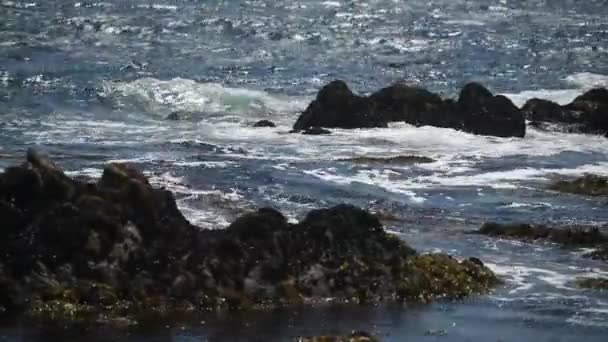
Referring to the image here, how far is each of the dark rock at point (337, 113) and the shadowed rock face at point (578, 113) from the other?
5921 mm

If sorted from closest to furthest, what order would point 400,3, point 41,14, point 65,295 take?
1. point 65,295
2. point 41,14
3. point 400,3

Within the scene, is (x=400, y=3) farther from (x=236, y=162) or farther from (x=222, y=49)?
(x=236, y=162)

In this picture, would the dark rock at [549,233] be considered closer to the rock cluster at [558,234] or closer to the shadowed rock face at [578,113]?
the rock cluster at [558,234]

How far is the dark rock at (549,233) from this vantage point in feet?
83.9

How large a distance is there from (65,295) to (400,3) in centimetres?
7957

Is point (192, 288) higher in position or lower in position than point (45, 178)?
lower

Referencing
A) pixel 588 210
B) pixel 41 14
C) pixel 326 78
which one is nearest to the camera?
pixel 588 210

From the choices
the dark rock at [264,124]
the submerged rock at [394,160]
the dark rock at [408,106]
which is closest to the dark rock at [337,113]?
the dark rock at [408,106]

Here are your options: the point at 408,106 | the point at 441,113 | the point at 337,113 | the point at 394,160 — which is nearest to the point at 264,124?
the point at 337,113

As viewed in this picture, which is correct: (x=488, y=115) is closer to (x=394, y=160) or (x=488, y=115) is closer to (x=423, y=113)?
(x=423, y=113)

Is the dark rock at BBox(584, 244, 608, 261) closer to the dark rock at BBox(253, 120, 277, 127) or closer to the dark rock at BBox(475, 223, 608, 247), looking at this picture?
the dark rock at BBox(475, 223, 608, 247)

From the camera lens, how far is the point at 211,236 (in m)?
20.6

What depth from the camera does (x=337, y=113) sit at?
1757 inches

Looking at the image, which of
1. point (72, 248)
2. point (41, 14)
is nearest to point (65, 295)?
point (72, 248)
